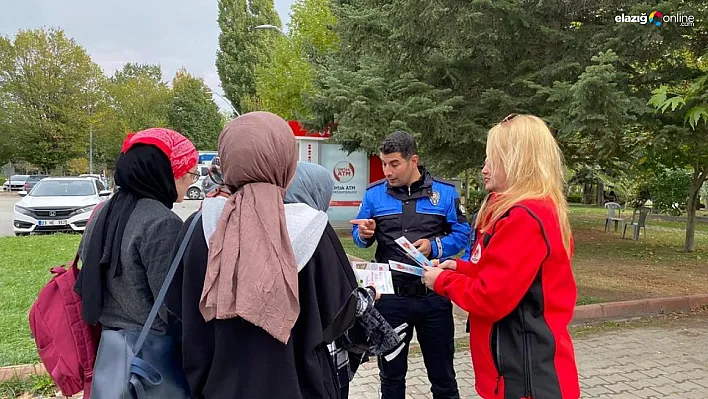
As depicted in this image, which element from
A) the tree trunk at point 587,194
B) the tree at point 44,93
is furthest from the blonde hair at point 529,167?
the tree at point 44,93

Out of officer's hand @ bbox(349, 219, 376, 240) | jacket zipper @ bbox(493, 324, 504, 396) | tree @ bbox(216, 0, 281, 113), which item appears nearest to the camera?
jacket zipper @ bbox(493, 324, 504, 396)

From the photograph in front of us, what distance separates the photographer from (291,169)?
5.90 feet

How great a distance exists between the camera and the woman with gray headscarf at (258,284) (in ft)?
5.23

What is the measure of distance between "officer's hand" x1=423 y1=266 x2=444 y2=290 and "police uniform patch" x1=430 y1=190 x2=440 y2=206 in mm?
871

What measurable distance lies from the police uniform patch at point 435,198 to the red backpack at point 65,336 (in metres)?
2.04

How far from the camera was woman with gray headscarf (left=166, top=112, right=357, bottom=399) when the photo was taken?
1594 millimetres

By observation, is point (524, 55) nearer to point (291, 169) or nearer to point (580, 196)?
point (291, 169)

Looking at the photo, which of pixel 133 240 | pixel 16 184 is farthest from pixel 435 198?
pixel 16 184

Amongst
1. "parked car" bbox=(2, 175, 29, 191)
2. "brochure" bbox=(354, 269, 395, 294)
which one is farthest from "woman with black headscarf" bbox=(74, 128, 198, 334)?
"parked car" bbox=(2, 175, 29, 191)

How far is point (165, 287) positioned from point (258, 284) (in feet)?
1.62

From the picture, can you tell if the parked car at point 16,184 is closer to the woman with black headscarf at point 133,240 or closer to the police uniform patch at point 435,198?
the police uniform patch at point 435,198

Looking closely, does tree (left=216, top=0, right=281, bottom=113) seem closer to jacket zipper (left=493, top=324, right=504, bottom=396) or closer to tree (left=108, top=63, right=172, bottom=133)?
tree (left=108, top=63, right=172, bottom=133)

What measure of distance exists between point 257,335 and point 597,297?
6.50 m

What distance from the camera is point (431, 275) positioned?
2.47 meters
